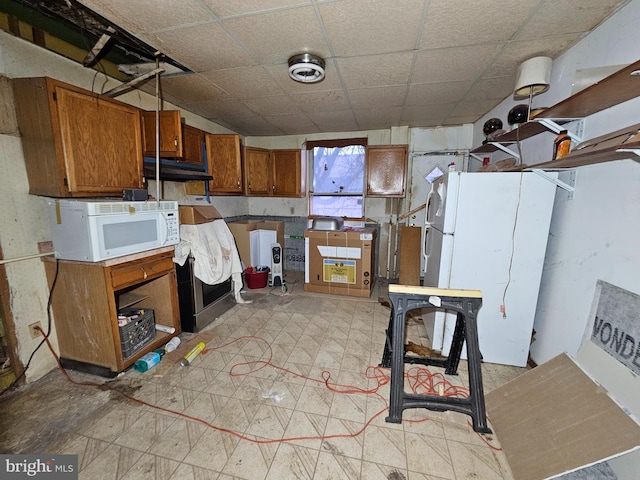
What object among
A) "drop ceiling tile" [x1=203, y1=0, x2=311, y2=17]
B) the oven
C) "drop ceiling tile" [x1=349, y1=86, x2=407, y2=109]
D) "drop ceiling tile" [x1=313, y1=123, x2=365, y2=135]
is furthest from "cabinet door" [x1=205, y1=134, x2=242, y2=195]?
"drop ceiling tile" [x1=203, y1=0, x2=311, y2=17]

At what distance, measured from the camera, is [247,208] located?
4809 millimetres

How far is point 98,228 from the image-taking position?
172 centimetres

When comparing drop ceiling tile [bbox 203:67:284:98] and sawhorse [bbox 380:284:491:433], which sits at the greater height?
drop ceiling tile [bbox 203:67:284:98]

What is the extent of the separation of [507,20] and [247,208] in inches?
164

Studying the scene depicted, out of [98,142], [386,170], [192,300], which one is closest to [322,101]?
[386,170]

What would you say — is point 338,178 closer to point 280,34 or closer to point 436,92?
point 436,92

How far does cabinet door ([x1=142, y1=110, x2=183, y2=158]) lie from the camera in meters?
2.35

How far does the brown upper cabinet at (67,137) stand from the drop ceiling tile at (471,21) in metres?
2.27

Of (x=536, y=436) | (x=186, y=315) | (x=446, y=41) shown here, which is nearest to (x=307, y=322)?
(x=186, y=315)

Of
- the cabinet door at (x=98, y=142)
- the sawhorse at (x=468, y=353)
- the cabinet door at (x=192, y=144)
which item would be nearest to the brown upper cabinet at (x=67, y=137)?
the cabinet door at (x=98, y=142)

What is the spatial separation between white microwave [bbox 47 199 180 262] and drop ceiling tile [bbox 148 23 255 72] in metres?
1.14

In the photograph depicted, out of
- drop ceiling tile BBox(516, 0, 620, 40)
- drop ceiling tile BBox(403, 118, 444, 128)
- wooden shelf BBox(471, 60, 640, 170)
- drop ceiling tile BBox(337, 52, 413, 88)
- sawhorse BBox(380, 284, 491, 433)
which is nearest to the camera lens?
wooden shelf BBox(471, 60, 640, 170)

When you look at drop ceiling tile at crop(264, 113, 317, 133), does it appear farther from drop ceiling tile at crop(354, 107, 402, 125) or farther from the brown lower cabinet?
the brown lower cabinet

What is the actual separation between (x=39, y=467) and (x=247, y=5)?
266cm
